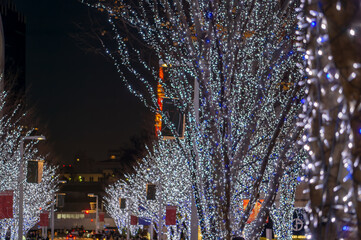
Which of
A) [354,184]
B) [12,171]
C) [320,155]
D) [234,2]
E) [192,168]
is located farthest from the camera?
[12,171]

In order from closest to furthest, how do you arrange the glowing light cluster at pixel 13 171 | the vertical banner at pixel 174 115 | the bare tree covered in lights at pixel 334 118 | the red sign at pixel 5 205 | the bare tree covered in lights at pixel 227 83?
the bare tree covered in lights at pixel 334 118 → the bare tree covered in lights at pixel 227 83 → the vertical banner at pixel 174 115 → the red sign at pixel 5 205 → the glowing light cluster at pixel 13 171

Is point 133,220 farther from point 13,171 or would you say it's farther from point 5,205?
point 5,205

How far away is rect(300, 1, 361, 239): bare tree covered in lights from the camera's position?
304 centimetres

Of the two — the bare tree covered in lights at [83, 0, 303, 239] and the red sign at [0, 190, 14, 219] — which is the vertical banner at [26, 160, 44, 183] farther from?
the bare tree covered in lights at [83, 0, 303, 239]

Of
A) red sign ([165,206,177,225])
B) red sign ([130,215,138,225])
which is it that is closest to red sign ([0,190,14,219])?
red sign ([165,206,177,225])

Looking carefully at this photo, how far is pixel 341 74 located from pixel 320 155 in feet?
1.67

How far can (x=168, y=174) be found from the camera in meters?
27.7

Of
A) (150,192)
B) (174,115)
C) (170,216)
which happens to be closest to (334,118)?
(174,115)

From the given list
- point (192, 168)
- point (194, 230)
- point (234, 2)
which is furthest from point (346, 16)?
point (194, 230)

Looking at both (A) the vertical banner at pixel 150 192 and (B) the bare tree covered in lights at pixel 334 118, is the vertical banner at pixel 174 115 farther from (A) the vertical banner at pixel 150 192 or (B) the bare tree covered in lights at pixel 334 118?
(A) the vertical banner at pixel 150 192

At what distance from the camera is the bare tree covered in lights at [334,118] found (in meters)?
3.04

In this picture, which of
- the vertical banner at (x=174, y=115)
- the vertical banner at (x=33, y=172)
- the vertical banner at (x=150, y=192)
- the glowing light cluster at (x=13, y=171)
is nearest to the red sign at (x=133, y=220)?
the glowing light cluster at (x=13, y=171)

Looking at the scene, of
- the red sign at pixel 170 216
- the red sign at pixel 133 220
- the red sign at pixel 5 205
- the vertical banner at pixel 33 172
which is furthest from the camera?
the red sign at pixel 133 220

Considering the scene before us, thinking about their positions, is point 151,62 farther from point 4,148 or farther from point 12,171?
point 12,171
